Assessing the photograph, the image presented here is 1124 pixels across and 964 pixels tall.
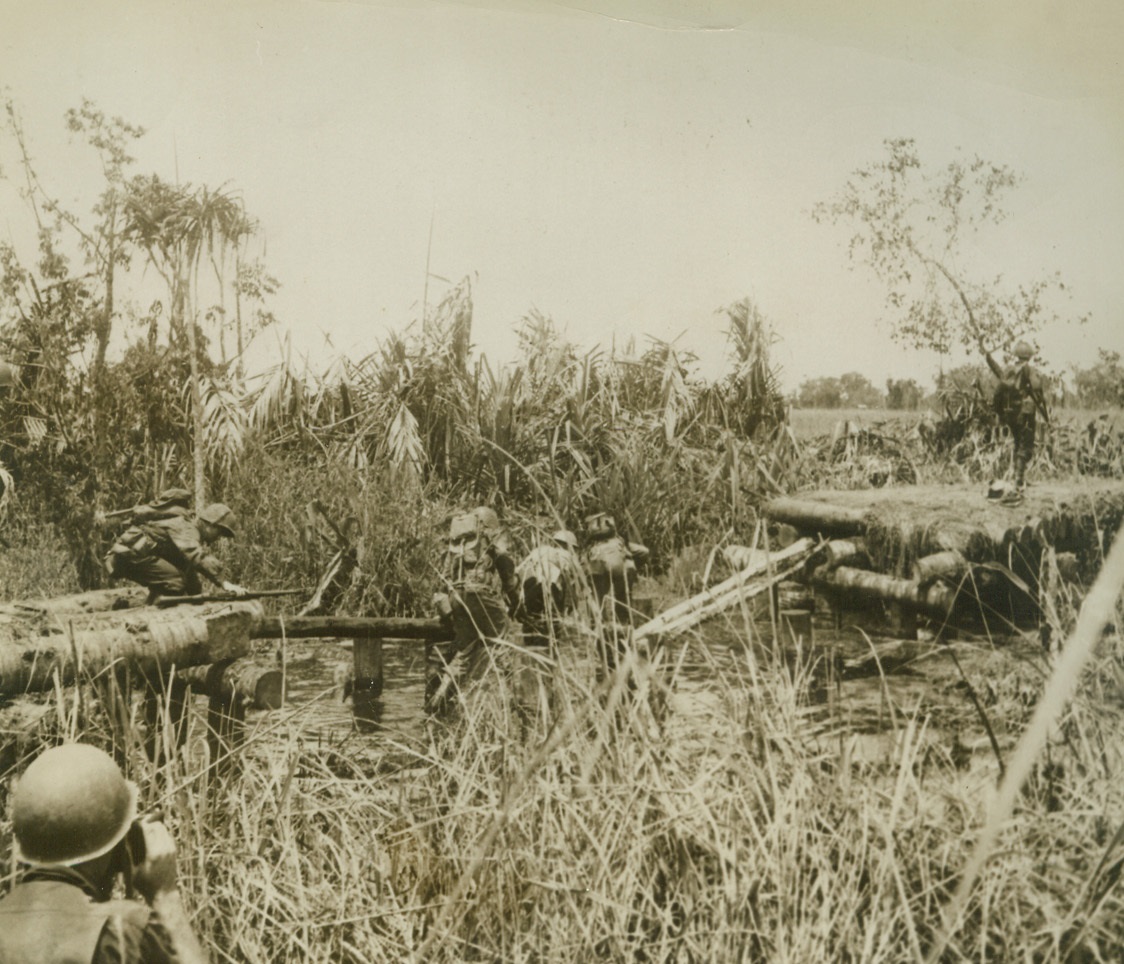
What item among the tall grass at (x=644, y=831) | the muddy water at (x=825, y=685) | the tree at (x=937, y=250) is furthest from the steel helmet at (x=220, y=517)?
the tree at (x=937, y=250)

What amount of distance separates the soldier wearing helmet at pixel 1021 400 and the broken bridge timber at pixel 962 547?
4.0 inches

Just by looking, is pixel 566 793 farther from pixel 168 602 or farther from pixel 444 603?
pixel 168 602

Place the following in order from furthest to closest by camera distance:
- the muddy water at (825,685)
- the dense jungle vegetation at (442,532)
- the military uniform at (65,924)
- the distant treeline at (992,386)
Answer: the distant treeline at (992,386), the muddy water at (825,685), the dense jungle vegetation at (442,532), the military uniform at (65,924)

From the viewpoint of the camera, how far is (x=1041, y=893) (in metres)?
2.04

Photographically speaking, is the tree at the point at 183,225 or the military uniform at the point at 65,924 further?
the tree at the point at 183,225

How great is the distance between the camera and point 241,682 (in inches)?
94.0

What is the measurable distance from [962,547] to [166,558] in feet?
6.52

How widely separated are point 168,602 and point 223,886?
68 cm

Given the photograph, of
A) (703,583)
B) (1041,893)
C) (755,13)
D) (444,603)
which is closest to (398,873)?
(444,603)

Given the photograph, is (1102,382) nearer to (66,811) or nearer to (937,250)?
(937,250)

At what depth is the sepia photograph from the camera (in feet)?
7.73

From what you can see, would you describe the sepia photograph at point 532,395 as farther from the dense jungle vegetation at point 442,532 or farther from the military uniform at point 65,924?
the military uniform at point 65,924

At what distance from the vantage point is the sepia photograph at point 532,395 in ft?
A: 7.73

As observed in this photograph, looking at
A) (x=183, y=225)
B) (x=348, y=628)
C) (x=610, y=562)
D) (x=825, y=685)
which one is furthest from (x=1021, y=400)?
(x=183, y=225)
